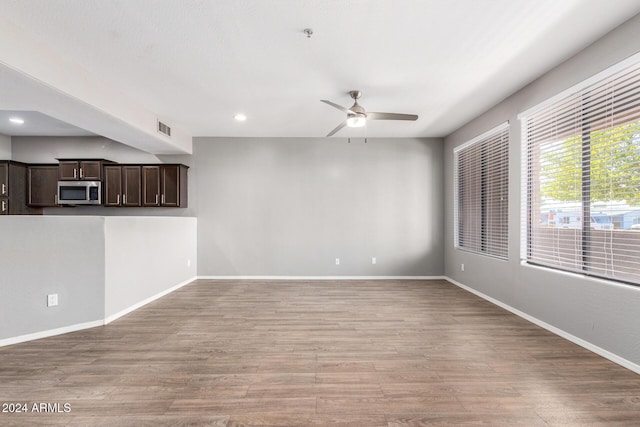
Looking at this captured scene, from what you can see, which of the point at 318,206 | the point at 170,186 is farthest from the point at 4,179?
the point at 318,206

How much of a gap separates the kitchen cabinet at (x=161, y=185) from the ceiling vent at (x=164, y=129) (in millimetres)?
757

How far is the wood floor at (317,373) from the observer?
1.89 metres

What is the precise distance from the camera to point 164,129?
4848 millimetres

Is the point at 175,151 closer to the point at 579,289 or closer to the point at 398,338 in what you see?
the point at 398,338

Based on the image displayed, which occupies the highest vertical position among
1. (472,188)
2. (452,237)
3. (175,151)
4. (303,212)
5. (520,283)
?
(175,151)

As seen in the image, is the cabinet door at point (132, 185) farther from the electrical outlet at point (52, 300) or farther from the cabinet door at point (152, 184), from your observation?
the electrical outlet at point (52, 300)

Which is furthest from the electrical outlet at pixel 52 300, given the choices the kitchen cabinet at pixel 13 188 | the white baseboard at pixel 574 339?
the white baseboard at pixel 574 339

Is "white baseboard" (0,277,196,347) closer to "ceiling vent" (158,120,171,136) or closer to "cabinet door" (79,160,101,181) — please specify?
"ceiling vent" (158,120,171,136)

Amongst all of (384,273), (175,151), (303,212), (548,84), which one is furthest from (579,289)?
(175,151)

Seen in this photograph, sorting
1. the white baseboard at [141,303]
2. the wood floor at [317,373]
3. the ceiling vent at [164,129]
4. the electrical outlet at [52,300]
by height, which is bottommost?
the wood floor at [317,373]

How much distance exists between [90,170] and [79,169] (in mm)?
205

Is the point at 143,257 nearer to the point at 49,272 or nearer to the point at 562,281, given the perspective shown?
the point at 49,272

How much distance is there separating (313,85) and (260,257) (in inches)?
140

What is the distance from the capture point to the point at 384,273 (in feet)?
19.6
